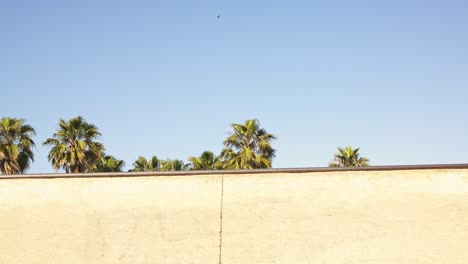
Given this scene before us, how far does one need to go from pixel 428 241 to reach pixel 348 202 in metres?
1.08

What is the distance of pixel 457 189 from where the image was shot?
5.58 meters

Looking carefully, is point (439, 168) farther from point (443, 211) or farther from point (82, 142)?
point (82, 142)

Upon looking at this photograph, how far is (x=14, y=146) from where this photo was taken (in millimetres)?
26219

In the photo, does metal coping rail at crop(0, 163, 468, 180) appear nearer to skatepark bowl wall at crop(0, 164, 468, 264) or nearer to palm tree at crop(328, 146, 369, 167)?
skatepark bowl wall at crop(0, 164, 468, 264)

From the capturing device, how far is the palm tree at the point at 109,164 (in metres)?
29.4

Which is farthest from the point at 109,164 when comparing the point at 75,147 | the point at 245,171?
the point at 245,171

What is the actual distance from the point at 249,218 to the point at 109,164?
2745 cm

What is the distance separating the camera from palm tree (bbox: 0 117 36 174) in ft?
85.3

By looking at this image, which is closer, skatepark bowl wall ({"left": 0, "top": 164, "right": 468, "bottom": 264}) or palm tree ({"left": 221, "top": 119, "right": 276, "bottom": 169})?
skatepark bowl wall ({"left": 0, "top": 164, "right": 468, "bottom": 264})

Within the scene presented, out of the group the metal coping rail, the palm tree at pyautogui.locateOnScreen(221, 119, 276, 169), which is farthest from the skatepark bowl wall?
the palm tree at pyautogui.locateOnScreen(221, 119, 276, 169)

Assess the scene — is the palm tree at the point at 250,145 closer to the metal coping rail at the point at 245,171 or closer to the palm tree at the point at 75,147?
the palm tree at the point at 75,147

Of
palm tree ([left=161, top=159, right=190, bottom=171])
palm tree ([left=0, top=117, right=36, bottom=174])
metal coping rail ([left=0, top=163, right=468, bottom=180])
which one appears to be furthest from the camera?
palm tree ([left=161, top=159, right=190, bottom=171])

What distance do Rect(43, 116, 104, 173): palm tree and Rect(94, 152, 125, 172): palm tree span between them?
3.41 feet

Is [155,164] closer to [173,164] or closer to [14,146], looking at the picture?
[173,164]
